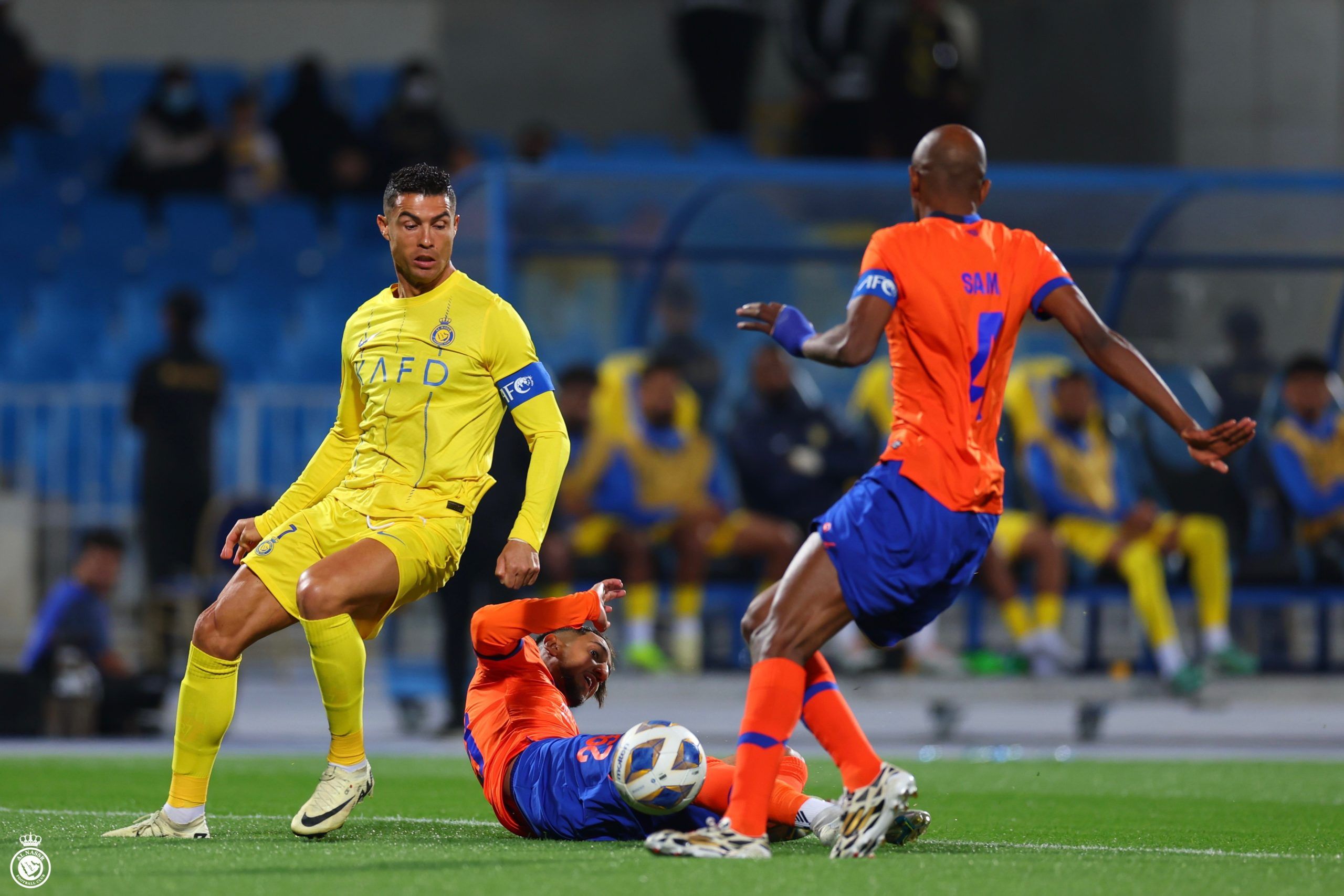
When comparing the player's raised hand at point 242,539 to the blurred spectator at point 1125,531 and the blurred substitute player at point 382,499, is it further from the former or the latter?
the blurred spectator at point 1125,531

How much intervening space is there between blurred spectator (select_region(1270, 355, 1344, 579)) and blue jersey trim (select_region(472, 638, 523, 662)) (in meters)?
6.32

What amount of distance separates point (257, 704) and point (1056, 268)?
7784mm

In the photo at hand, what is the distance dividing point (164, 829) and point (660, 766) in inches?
53.3

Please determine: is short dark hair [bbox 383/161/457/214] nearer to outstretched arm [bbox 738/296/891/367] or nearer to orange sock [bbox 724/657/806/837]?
outstretched arm [bbox 738/296/891/367]

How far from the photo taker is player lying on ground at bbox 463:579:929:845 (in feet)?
14.2

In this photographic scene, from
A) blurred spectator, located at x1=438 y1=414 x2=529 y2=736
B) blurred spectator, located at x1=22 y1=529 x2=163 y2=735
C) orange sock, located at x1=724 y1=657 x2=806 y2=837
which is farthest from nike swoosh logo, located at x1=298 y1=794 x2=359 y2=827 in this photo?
blurred spectator, located at x1=22 y1=529 x2=163 y2=735

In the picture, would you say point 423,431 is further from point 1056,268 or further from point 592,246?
point 592,246

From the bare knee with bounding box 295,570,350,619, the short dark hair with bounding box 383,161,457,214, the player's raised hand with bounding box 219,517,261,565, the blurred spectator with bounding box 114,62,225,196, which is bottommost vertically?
the bare knee with bounding box 295,570,350,619

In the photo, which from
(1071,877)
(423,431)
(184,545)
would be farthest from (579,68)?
(1071,877)

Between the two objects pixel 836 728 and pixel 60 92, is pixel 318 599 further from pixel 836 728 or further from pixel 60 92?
pixel 60 92

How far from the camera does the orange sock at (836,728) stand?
4219mm

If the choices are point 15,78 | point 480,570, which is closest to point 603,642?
point 480,570

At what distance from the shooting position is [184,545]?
11.8m

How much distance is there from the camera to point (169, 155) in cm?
1474
